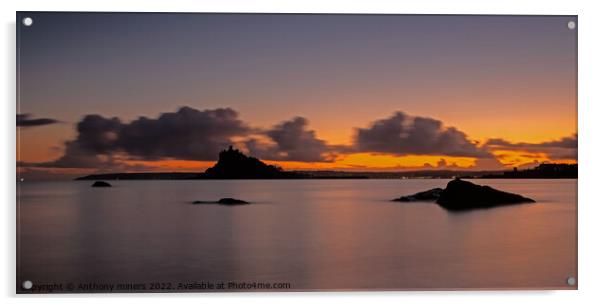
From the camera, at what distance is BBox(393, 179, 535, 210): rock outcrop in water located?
2.68 m

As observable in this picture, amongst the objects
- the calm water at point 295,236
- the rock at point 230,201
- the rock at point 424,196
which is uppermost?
the rock at point 424,196

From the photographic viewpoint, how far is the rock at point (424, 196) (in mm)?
2684

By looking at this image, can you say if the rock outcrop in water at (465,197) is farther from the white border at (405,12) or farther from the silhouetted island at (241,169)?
the silhouetted island at (241,169)

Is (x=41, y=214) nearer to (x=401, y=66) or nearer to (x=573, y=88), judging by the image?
(x=401, y=66)

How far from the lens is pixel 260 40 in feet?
8.78

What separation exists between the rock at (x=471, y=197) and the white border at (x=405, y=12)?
0.27 meters

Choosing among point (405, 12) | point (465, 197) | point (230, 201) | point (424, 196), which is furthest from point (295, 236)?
point (405, 12)

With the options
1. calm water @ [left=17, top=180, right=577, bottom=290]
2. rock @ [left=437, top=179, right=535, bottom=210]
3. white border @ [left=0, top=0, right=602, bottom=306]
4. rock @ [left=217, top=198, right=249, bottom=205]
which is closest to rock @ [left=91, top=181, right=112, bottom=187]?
calm water @ [left=17, top=180, right=577, bottom=290]

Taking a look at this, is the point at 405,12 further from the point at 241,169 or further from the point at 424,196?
the point at 241,169

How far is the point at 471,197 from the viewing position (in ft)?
8.86

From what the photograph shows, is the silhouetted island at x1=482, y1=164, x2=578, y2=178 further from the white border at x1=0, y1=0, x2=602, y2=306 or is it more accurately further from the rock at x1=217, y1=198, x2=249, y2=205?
the rock at x1=217, y1=198, x2=249, y2=205

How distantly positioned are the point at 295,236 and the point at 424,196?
50 centimetres

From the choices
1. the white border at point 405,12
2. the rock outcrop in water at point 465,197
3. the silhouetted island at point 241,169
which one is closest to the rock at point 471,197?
the rock outcrop in water at point 465,197

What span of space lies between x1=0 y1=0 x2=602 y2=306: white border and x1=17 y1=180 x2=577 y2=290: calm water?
2.1 inches
